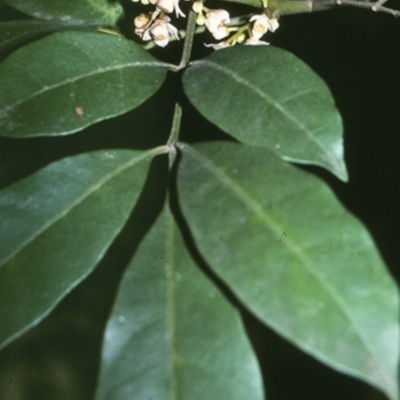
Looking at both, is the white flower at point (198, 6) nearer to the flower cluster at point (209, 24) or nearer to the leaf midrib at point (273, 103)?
the flower cluster at point (209, 24)

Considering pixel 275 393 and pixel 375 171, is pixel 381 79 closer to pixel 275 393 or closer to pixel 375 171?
pixel 375 171

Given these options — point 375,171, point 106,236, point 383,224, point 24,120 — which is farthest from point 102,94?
point 383,224

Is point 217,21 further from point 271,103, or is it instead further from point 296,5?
point 271,103

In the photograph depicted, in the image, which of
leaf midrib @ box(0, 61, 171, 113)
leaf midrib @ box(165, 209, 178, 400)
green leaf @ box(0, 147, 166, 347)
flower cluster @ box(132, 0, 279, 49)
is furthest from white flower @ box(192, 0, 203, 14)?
leaf midrib @ box(165, 209, 178, 400)

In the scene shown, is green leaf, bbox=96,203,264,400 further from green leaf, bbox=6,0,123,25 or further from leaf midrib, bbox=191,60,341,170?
green leaf, bbox=6,0,123,25

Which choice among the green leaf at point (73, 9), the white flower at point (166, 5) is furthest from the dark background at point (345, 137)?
the white flower at point (166, 5)

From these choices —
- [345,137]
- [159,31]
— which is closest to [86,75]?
[159,31]

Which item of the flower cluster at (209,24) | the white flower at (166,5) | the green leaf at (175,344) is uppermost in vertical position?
the white flower at (166,5)
